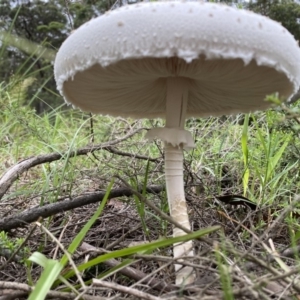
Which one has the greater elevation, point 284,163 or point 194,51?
point 194,51

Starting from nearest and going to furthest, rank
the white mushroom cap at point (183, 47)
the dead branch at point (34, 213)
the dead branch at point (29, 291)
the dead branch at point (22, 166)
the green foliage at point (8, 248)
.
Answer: the white mushroom cap at point (183, 47) < the dead branch at point (29, 291) < the green foliage at point (8, 248) < the dead branch at point (34, 213) < the dead branch at point (22, 166)

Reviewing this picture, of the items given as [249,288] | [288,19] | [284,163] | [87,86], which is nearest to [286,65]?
[249,288]

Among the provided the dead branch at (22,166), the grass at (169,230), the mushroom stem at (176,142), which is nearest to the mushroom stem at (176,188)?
the mushroom stem at (176,142)

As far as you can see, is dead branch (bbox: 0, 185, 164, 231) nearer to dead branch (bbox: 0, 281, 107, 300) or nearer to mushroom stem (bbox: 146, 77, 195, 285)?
mushroom stem (bbox: 146, 77, 195, 285)

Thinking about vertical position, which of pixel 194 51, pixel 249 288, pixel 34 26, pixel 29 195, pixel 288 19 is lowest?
pixel 249 288

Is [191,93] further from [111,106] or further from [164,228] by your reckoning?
[164,228]

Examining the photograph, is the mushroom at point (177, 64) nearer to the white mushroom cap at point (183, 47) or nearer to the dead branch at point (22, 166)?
the white mushroom cap at point (183, 47)

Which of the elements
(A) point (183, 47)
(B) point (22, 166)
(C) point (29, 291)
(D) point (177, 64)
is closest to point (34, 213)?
(B) point (22, 166)
